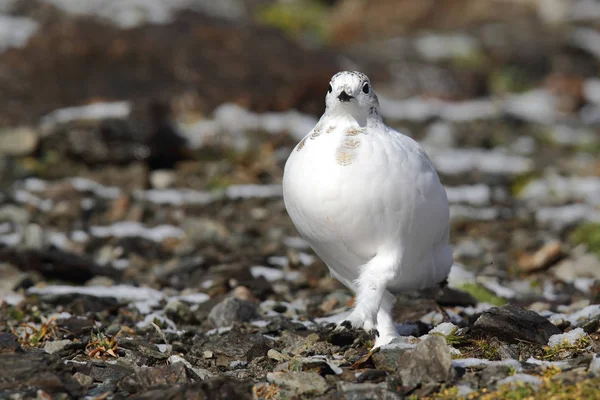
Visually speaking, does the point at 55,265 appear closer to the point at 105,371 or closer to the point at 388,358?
the point at 105,371

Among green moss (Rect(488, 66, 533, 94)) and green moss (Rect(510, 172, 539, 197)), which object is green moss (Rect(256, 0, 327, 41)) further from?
green moss (Rect(510, 172, 539, 197))

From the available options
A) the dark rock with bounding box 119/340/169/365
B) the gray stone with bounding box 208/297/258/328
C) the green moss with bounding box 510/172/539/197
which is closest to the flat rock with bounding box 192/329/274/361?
the dark rock with bounding box 119/340/169/365

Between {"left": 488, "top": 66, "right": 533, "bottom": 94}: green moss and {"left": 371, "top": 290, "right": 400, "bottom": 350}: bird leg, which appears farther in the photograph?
{"left": 488, "top": 66, "right": 533, "bottom": 94}: green moss

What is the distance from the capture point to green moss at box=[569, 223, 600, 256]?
8939 mm

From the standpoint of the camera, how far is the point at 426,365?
4.02 metres

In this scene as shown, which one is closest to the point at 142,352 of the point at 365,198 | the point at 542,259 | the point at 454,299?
the point at 365,198

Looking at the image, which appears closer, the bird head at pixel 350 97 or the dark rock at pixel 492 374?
the dark rock at pixel 492 374

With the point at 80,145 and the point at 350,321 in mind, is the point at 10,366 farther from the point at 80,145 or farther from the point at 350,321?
the point at 80,145

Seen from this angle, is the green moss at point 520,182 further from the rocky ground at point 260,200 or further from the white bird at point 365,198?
the white bird at point 365,198

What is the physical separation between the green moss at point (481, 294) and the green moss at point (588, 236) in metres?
2.55

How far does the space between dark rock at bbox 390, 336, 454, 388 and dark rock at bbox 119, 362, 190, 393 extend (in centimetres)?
108

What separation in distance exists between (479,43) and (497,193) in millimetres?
7914

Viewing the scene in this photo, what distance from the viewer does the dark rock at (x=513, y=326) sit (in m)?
4.70

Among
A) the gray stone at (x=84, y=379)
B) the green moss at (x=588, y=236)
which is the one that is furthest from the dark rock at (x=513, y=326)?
the green moss at (x=588, y=236)
